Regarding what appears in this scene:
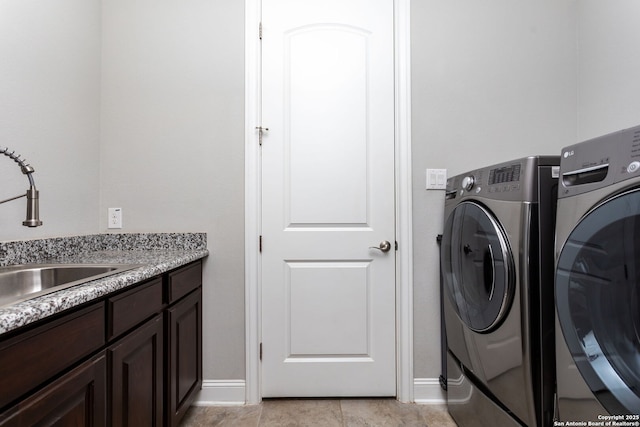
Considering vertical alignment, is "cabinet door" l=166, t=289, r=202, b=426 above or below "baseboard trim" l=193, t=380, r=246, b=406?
above

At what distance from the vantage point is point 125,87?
1.88m

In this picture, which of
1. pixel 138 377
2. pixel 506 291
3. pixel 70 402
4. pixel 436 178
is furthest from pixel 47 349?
pixel 436 178

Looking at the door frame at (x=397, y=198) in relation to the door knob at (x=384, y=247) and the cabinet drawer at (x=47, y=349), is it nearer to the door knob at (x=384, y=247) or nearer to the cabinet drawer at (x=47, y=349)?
the door knob at (x=384, y=247)

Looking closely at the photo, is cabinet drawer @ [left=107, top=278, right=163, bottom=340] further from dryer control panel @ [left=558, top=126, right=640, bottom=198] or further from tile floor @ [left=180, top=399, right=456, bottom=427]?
dryer control panel @ [left=558, top=126, right=640, bottom=198]

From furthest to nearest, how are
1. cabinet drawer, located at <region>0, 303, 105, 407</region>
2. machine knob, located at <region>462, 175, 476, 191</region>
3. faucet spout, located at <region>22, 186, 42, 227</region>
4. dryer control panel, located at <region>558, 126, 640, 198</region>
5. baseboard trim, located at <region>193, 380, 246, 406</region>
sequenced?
baseboard trim, located at <region>193, 380, 246, 406</region> < machine knob, located at <region>462, 175, 476, 191</region> < faucet spout, located at <region>22, 186, 42, 227</region> < dryer control panel, located at <region>558, 126, 640, 198</region> < cabinet drawer, located at <region>0, 303, 105, 407</region>

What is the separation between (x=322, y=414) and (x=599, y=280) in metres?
1.44

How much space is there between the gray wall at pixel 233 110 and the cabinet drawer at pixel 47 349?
0.97 meters

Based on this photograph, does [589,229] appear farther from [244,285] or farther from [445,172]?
[244,285]

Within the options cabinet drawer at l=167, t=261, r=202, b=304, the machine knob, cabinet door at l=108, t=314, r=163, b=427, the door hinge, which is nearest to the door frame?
the door hinge

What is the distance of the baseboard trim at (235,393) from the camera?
6.00 ft

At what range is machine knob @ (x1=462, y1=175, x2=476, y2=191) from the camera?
1470mm

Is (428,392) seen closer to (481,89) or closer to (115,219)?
(481,89)

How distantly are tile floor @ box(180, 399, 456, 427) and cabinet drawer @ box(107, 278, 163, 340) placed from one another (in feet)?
2.60

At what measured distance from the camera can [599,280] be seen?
861mm
